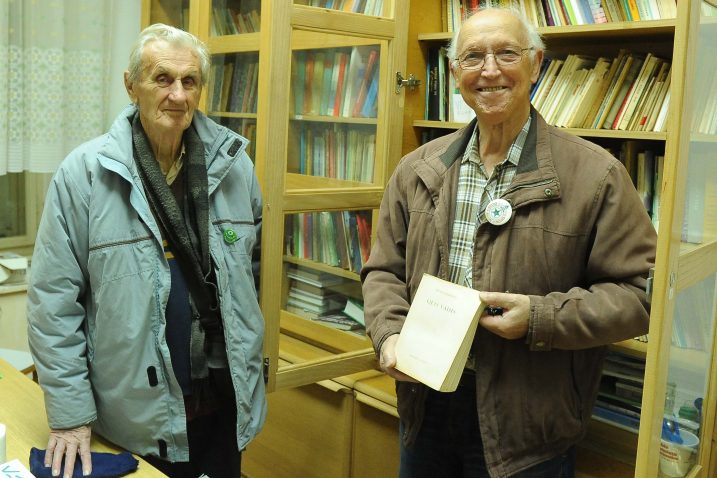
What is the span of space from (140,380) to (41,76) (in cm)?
177

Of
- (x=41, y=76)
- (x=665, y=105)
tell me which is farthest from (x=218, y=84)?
(x=665, y=105)

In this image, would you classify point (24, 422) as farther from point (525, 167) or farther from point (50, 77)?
point (50, 77)

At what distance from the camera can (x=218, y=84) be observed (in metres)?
2.48

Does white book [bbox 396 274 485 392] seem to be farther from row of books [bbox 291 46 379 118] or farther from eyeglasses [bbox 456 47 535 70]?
row of books [bbox 291 46 379 118]

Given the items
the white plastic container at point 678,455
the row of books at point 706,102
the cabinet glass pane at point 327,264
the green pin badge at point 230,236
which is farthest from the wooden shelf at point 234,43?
the white plastic container at point 678,455

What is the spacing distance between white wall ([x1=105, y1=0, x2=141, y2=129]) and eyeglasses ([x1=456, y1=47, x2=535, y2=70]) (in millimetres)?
1965

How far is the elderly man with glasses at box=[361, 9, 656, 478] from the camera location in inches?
61.2

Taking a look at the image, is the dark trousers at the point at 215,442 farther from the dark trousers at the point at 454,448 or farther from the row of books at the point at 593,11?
the row of books at the point at 593,11

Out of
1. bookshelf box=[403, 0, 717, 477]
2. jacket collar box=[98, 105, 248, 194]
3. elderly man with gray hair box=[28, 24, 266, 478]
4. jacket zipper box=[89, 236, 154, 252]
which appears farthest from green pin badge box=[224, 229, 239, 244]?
bookshelf box=[403, 0, 717, 477]

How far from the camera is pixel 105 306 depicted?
5.62ft

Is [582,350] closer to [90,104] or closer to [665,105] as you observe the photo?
[665,105]

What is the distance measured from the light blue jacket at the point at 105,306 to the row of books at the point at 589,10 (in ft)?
4.47

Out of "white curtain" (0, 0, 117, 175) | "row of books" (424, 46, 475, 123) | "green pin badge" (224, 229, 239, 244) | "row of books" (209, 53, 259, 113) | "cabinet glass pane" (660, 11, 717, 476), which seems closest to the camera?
"cabinet glass pane" (660, 11, 717, 476)

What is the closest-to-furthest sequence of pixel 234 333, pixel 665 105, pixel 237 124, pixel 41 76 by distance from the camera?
pixel 234 333 → pixel 665 105 → pixel 237 124 → pixel 41 76
